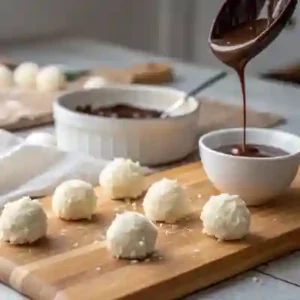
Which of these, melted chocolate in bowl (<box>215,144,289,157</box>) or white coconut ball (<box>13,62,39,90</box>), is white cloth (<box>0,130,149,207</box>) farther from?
white coconut ball (<box>13,62,39,90</box>)

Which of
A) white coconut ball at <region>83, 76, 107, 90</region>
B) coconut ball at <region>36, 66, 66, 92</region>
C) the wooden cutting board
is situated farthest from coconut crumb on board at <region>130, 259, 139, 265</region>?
coconut ball at <region>36, 66, 66, 92</region>

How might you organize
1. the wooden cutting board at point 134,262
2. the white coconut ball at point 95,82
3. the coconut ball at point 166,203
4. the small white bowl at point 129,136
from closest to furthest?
the wooden cutting board at point 134,262 < the coconut ball at point 166,203 < the small white bowl at point 129,136 < the white coconut ball at point 95,82

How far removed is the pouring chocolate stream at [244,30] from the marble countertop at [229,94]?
0.20m

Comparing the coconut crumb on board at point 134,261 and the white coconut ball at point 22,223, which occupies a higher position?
the white coconut ball at point 22,223

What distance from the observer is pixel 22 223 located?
2.88 feet

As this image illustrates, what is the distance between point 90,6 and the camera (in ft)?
8.29

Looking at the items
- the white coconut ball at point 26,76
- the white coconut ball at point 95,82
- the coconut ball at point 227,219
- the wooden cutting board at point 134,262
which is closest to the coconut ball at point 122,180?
the wooden cutting board at point 134,262

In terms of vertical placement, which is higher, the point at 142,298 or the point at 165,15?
the point at 142,298

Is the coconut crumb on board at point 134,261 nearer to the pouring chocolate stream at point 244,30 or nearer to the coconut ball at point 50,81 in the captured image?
the pouring chocolate stream at point 244,30

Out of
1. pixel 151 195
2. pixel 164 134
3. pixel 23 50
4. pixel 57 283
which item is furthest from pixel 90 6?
pixel 57 283

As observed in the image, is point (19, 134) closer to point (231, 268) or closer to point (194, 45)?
point (231, 268)

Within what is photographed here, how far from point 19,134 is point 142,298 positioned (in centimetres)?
60

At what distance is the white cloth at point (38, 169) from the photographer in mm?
1058

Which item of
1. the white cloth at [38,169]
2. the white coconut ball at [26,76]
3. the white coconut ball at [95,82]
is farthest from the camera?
the white coconut ball at [26,76]
